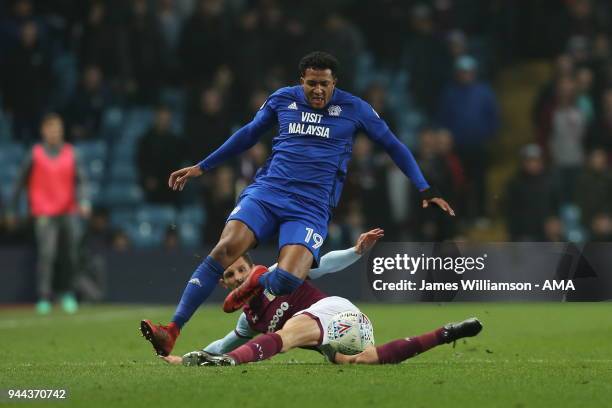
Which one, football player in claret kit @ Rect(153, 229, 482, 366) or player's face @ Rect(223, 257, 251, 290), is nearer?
football player in claret kit @ Rect(153, 229, 482, 366)

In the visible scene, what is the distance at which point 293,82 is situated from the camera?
60.8 feet

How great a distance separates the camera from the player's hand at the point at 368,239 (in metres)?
8.74

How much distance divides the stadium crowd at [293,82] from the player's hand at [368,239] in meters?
7.31

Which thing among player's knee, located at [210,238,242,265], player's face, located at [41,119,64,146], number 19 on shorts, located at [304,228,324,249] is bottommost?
player's knee, located at [210,238,242,265]

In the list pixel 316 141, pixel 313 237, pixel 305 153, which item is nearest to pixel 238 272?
pixel 313 237

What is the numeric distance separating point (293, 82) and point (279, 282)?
1021cm

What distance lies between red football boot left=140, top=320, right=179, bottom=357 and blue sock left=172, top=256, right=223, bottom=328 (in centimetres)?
19

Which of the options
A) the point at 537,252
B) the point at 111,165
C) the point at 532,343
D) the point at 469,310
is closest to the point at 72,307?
the point at 111,165

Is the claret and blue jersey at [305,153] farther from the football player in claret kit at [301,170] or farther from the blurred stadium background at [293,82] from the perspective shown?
the blurred stadium background at [293,82]

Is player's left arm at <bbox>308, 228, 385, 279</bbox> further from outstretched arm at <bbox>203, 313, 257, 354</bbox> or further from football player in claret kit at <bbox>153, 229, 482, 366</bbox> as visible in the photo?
outstretched arm at <bbox>203, 313, 257, 354</bbox>

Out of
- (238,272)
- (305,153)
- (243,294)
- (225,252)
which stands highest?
(305,153)

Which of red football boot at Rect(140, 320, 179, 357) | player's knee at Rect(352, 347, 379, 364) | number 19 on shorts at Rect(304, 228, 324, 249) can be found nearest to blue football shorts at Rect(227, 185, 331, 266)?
number 19 on shorts at Rect(304, 228, 324, 249)

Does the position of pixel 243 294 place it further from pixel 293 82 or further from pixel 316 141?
pixel 293 82

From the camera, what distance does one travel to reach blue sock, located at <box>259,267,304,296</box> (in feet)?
28.0
